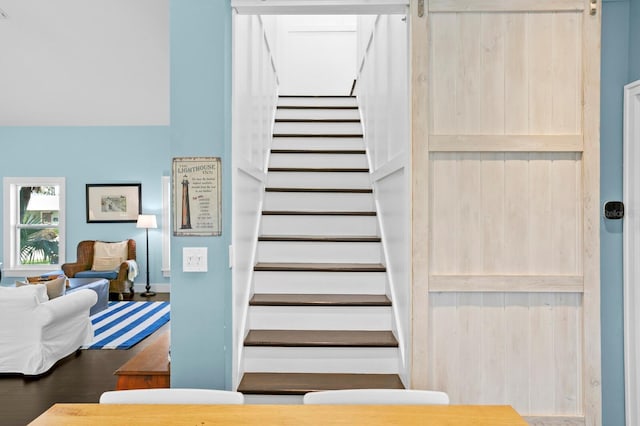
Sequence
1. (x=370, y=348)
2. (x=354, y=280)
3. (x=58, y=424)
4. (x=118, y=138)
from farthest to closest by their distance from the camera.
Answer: (x=118, y=138) < (x=354, y=280) < (x=370, y=348) < (x=58, y=424)

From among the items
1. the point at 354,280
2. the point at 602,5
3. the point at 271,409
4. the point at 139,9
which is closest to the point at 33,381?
the point at 354,280

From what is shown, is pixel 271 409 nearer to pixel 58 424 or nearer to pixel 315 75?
pixel 58 424

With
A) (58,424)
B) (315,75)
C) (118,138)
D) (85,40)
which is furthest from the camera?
(118,138)

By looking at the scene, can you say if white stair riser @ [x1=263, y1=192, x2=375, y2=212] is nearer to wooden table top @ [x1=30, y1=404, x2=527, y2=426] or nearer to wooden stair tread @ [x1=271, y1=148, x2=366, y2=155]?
wooden stair tread @ [x1=271, y1=148, x2=366, y2=155]

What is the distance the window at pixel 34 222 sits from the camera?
7418 millimetres

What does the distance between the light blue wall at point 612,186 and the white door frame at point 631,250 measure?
1.0 inches

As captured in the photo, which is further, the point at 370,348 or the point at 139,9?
the point at 139,9

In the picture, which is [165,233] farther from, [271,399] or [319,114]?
[271,399]

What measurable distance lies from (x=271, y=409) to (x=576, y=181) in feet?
5.37

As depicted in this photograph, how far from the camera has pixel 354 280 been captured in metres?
2.96

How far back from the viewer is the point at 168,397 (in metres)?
1.44

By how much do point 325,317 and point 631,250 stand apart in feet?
5.37

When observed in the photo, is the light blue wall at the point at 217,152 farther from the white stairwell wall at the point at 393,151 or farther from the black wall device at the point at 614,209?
the white stairwell wall at the point at 393,151

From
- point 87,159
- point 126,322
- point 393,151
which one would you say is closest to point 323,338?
point 393,151
